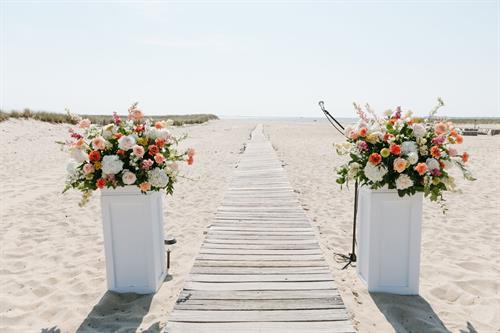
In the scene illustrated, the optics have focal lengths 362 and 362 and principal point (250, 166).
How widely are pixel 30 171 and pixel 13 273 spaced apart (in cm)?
756

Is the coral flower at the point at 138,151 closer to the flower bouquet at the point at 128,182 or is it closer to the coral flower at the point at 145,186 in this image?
the flower bouquet at the point at 128,182

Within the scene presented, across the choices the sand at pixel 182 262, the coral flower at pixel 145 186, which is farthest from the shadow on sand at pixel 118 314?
the coral flower at pixel 145 186

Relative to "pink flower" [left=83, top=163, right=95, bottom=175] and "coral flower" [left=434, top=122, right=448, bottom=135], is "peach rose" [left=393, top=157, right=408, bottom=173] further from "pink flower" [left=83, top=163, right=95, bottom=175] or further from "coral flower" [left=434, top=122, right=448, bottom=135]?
"pink flower" [left=83, top=163, right=95, bottom=175]

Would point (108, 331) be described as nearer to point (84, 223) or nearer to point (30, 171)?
point (84, 223)

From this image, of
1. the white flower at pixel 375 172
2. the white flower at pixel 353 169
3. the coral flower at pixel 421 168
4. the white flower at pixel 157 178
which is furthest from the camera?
the white flower at pixel 353 169

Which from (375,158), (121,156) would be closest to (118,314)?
(121,156)

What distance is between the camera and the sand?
3.11 m

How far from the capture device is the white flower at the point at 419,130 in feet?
10.0

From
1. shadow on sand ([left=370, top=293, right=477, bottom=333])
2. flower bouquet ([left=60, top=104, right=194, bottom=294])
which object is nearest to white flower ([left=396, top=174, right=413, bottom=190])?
shadow on sand ([left=370, top=293, right=477, bottom=333])

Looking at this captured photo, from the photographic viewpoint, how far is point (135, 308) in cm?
322

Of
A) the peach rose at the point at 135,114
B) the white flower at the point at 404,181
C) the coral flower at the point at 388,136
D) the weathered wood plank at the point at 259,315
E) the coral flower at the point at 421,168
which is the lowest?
the weathered wood plank at the point at 259,315

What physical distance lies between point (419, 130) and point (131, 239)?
2.72 metres

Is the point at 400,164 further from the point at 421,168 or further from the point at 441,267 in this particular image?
the point at 441,267

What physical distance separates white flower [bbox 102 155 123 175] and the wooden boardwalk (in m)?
1.22
